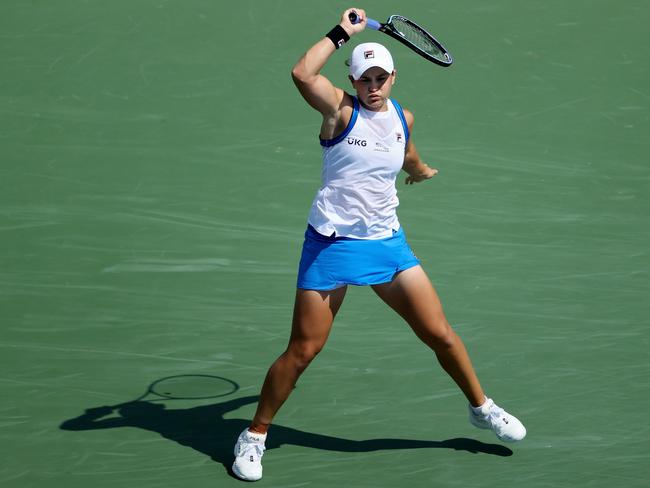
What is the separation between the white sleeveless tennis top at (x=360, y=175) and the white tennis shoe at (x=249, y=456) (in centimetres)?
111

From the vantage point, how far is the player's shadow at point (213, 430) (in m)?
6.32

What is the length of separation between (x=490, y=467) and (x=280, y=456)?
3.63ft

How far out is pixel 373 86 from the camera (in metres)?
5.92

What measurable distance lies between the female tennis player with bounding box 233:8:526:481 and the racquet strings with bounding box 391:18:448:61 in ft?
3.69

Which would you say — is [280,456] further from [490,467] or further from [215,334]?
[215,334]

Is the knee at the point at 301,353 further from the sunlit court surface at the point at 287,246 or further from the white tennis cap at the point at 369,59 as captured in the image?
the white tennis cap at the point at 369,59

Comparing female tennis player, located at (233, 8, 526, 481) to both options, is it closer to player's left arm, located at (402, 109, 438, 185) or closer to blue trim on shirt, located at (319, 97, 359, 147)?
blue trim on shirt, located at (319, 97, 359, 147)

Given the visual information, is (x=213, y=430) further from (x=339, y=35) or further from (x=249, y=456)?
(x=339, y=35)

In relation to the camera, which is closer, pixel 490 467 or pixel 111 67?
pixel 490 467

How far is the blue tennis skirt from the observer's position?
5.94 metres

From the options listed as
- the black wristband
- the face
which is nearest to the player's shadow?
the face

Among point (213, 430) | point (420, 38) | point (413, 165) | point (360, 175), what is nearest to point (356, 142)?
point (360, 175)

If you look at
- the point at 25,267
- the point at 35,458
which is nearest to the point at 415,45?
the point at 35,458

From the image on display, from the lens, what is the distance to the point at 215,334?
7934 mm
